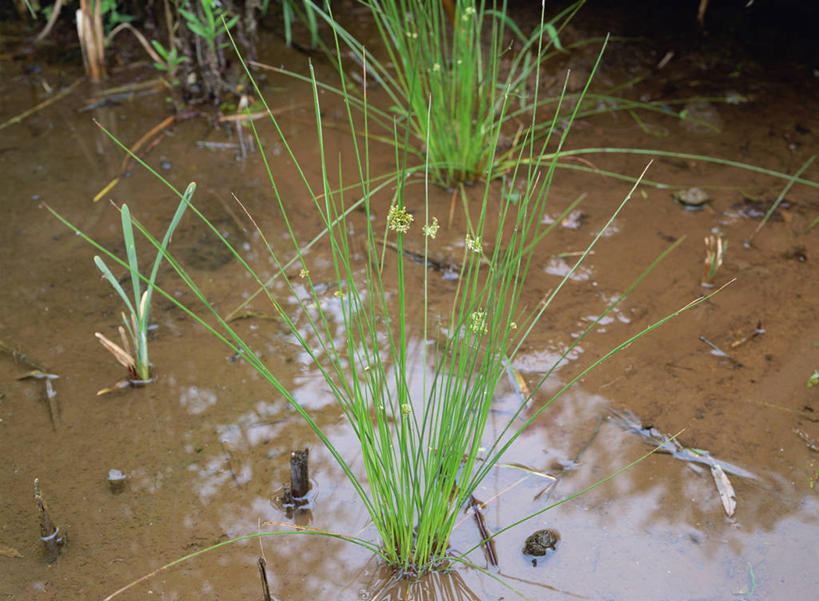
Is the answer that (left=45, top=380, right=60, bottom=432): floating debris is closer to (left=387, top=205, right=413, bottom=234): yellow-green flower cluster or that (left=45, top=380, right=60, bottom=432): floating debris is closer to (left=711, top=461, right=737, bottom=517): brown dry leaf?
(left=387, top=205, right=413, bottom=234): yellow-green flower cluster

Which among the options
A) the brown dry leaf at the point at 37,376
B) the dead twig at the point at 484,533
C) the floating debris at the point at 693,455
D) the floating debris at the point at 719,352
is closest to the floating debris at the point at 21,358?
the brown dry leaf at the point at 37,376

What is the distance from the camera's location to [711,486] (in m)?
2.04

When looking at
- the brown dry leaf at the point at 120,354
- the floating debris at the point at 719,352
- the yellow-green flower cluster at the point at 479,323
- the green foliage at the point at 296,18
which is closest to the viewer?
the yellow-green flower cluster at the point at 479,323

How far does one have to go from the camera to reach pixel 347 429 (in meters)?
2.21

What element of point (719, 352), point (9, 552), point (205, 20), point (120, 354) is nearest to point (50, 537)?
point (9, 552)

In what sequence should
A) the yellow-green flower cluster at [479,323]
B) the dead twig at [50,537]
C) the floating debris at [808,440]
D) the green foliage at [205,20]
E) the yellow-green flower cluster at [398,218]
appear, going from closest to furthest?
the yellow-green flower cluster at [398,218]
the yellow-green flower cluster at [479,323]
the dead twig at [50,537]
the floating debris at [808,440]
the green foliage at [205,20]

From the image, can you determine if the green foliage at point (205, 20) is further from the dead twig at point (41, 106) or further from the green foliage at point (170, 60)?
the dead twig at point (41, 106)

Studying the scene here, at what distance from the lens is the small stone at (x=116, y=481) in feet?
6.61

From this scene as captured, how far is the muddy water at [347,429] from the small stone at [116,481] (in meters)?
0.02

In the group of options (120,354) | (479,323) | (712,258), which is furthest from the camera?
(712,258)

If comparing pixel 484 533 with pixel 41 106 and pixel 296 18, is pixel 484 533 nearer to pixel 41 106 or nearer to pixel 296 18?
pixel 41 106

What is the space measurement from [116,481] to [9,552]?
0.30 m

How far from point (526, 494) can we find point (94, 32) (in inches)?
127

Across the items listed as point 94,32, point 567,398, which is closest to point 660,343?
point 567,398
